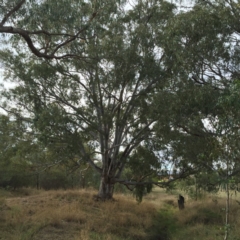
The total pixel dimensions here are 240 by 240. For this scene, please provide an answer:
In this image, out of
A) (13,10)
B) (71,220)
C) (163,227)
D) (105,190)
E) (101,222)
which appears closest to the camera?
(13,10)

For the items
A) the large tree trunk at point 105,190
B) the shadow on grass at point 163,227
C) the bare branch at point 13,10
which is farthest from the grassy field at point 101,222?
the bare branch at point 13,10

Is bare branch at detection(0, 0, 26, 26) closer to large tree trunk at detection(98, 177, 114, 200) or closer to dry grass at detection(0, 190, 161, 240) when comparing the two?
dry grass at detection(0, 190, 161, 240)

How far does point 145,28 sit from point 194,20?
13.2 ft

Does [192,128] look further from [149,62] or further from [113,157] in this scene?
[113,157]

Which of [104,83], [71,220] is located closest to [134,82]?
[104,83]

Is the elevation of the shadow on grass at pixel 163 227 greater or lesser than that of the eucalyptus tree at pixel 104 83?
lesser

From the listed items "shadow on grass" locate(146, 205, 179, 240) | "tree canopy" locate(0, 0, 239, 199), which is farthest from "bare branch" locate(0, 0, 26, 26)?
"shadow on grass" locate(146, 205, 179, 240)

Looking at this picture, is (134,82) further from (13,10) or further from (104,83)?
(13,10)

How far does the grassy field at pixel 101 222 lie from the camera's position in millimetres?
11852

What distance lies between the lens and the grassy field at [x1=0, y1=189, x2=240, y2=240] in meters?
11.9

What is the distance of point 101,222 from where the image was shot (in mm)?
14039

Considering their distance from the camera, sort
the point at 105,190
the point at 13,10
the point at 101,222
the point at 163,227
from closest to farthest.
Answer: the point at 13,10
the point at 101,222
the point at 163,227
the point at 105,190

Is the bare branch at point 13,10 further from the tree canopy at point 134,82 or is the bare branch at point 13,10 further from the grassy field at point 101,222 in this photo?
the grassy field at point 101,222

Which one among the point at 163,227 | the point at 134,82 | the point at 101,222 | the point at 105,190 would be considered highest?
the point at 134,82
